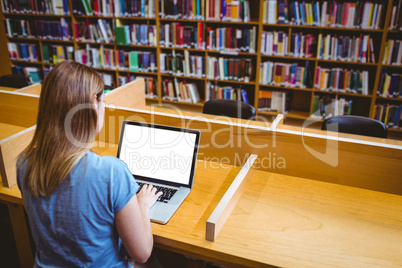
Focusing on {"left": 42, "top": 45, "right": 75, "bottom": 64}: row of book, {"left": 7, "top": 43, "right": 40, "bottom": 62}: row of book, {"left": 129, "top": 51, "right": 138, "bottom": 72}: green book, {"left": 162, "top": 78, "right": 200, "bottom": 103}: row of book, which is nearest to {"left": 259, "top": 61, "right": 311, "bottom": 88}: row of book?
{"left": 162, "top": 78, "right": 200, "bottom": 103}: row of book

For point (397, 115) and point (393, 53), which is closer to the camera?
point (393, 53)

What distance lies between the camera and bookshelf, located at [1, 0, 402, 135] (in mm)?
3586

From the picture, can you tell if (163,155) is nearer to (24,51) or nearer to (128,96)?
(128,96)

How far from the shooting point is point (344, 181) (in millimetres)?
1623

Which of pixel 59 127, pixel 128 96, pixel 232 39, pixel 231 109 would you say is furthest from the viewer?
pixel 232 39

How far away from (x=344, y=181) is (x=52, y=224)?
129 cm

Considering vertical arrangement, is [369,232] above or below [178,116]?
below

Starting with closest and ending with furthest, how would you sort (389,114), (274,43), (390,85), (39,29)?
(390,85), (389,114), (274,43), (39,29)

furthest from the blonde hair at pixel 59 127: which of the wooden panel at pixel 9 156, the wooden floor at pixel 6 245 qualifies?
the wooden floor at pixel 6 245

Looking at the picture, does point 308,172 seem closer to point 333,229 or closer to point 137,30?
point 333,229

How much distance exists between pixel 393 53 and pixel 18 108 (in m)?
3.47

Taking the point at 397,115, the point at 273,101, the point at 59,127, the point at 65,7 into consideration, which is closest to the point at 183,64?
the point at 273,101

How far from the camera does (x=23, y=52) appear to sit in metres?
5.07

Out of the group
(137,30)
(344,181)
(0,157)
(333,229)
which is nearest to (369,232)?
(333,229)
